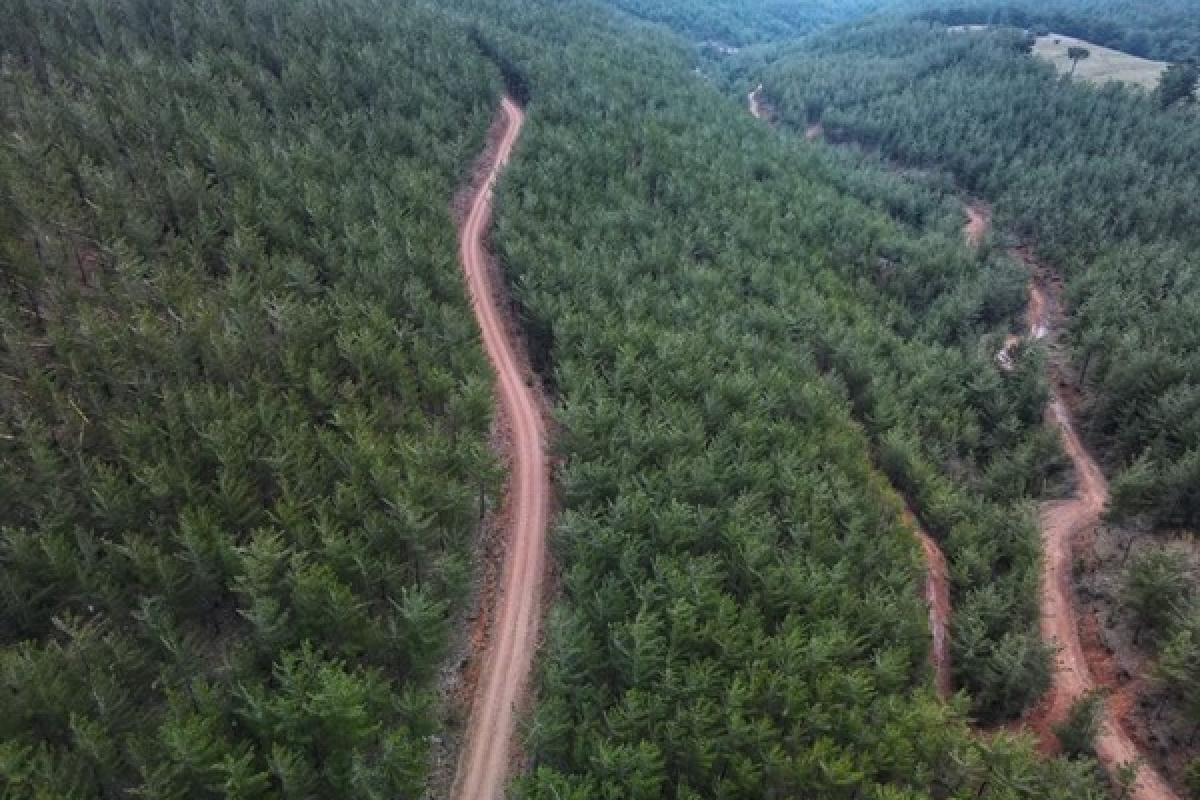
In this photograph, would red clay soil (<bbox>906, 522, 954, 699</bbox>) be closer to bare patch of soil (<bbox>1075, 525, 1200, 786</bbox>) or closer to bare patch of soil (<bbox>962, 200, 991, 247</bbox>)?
bare patch of soil (<bbox>1075, 525, 1200, 786</bbox>)

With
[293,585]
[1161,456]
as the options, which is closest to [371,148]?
[293,585]

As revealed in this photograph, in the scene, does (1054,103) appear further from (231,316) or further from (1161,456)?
(231,316)

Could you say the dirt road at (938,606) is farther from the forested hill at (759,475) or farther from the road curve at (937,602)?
the forested hill at (759,475)

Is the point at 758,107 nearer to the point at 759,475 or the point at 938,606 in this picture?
the point at 938,606

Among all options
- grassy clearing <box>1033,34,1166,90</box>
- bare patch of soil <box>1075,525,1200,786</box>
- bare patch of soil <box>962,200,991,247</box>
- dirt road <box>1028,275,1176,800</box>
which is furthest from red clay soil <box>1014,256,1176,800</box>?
grassy clearing <box>1033,34,1166,90</box>

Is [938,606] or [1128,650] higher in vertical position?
[1128,650]

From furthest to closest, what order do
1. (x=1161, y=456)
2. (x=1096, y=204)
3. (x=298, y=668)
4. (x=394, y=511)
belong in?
(x=1096, y=204), (x=1161, y=456), (x=394, y=511), (x=298, y=668)

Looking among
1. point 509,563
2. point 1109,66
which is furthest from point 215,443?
point 1109,66
